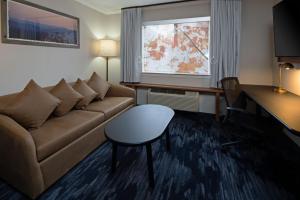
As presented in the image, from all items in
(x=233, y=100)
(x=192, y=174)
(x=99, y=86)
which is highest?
(x=99, y=86)

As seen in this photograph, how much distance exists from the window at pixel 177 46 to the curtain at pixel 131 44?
24 cm

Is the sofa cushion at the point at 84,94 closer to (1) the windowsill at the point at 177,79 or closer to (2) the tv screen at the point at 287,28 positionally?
(1) the windowsill at the point at 177,79

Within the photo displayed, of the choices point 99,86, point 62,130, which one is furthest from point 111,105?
point 62,130

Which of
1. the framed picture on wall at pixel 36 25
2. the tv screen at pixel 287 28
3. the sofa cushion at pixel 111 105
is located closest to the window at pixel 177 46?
the sofa cushion at pixel 111 105

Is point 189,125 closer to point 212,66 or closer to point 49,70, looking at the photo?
point 212,66

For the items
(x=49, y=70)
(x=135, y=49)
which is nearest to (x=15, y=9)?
(x=49, y=70)

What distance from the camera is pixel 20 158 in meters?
1.60

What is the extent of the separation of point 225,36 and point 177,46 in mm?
1036

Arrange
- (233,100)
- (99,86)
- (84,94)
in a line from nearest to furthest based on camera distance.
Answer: (233,100), (84,94), (99,86)

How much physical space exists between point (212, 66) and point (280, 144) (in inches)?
69.7

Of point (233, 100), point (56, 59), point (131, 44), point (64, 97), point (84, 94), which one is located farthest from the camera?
→ point (131, 44)

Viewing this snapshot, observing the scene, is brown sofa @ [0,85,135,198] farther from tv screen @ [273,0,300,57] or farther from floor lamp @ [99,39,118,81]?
tv screen @ [273,0,300,57]

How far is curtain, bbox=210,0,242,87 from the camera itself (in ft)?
11.3

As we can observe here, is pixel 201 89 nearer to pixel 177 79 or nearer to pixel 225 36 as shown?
pixel 177 79
